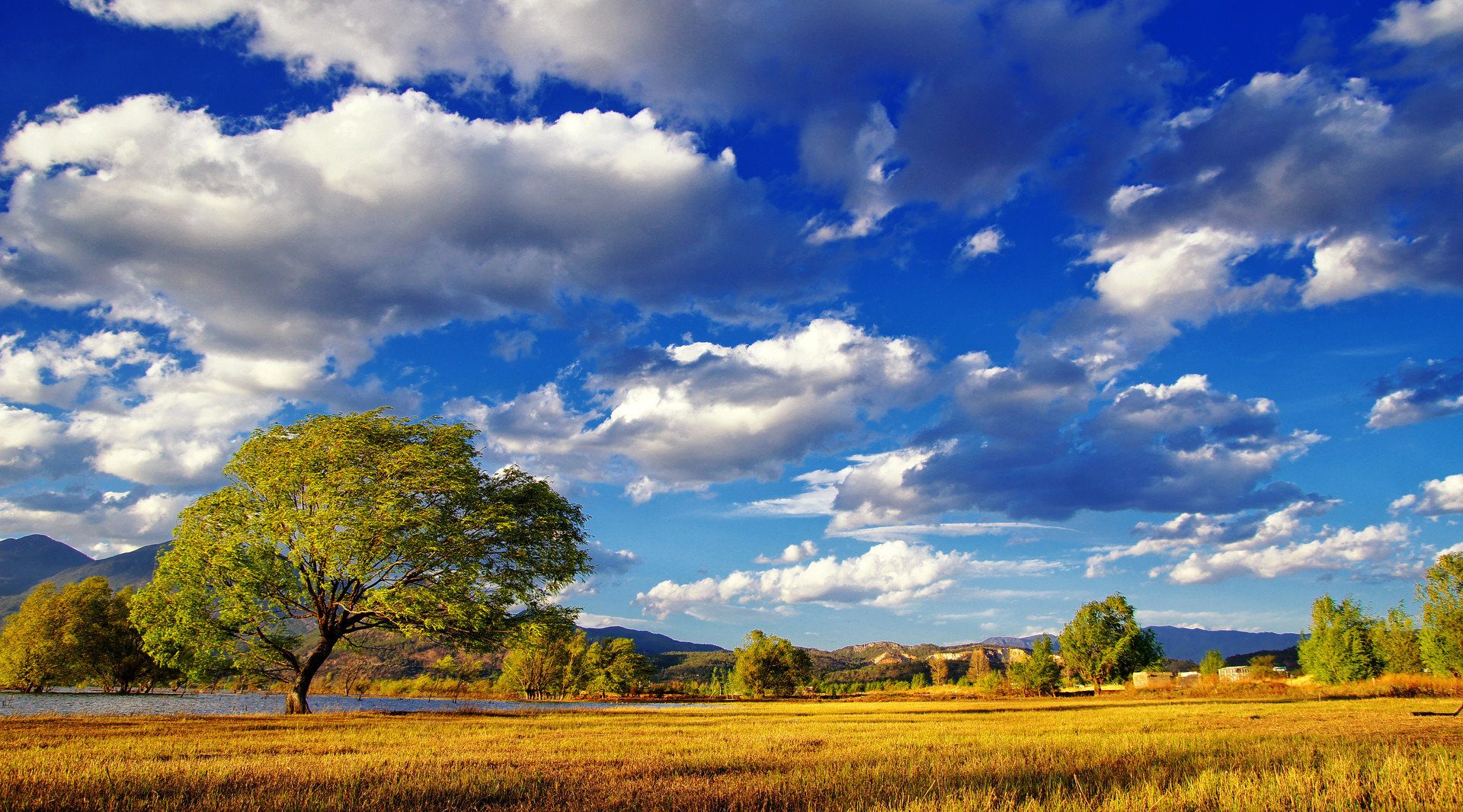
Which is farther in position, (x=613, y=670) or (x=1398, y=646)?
(x=613, y=670)

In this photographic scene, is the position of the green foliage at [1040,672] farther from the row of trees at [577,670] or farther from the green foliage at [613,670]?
the row of trees at [577,670]

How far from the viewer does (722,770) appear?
1016 cm

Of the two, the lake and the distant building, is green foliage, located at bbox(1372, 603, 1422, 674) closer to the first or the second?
the distant building

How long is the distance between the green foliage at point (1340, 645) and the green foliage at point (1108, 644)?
1705 centimetres

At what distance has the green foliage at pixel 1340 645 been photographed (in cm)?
7594

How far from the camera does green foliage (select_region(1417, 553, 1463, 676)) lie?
5878 cm

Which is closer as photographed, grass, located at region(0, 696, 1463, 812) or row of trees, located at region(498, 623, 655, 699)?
grass, located at region(0, 696, 1463, 812)

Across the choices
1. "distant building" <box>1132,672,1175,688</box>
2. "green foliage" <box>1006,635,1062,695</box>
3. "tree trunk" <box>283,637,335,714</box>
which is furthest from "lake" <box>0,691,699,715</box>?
"distant building" <box>1132,672,1175,688</box>

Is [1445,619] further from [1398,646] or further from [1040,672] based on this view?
[1040,672]

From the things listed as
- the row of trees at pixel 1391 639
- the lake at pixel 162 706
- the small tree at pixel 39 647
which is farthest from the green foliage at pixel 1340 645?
the small tree at pixel 39 647

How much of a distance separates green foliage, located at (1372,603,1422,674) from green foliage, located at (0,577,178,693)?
130 metres

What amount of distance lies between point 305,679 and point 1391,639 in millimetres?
109400

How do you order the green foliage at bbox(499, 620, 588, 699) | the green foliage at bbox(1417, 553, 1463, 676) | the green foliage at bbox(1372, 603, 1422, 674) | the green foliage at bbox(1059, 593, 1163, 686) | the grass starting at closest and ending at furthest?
the grass, the green foliage at bbox(1417, 553, 1463, 676), the green foliage at bbox(1372, 603, 1422, 674), the green foliage at bbox(1059, 593, 1163, 686), the green foliage at bbox(499, 620, 588, 699)

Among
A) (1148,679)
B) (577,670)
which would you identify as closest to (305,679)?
(577,670)
